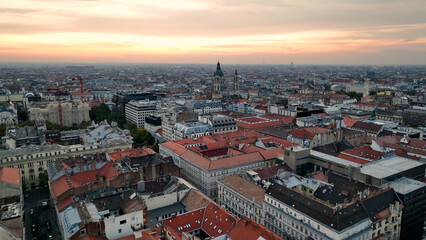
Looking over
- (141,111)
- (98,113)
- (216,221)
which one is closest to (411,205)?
(216,221)

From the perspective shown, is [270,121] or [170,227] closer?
[170,227]

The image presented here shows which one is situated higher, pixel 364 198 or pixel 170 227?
pixel 364 198

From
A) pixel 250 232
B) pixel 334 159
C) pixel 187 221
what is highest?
pixel 334 159

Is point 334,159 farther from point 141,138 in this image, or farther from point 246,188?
point 141,138

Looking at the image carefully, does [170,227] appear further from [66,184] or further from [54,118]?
[54,118]

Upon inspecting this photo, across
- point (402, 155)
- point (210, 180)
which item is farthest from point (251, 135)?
point (402, 155)

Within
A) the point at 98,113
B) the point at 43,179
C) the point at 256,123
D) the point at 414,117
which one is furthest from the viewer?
the point at 98,113

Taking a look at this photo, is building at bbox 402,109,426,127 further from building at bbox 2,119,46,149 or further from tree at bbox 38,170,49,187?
building at bbox 2,119,46,149
